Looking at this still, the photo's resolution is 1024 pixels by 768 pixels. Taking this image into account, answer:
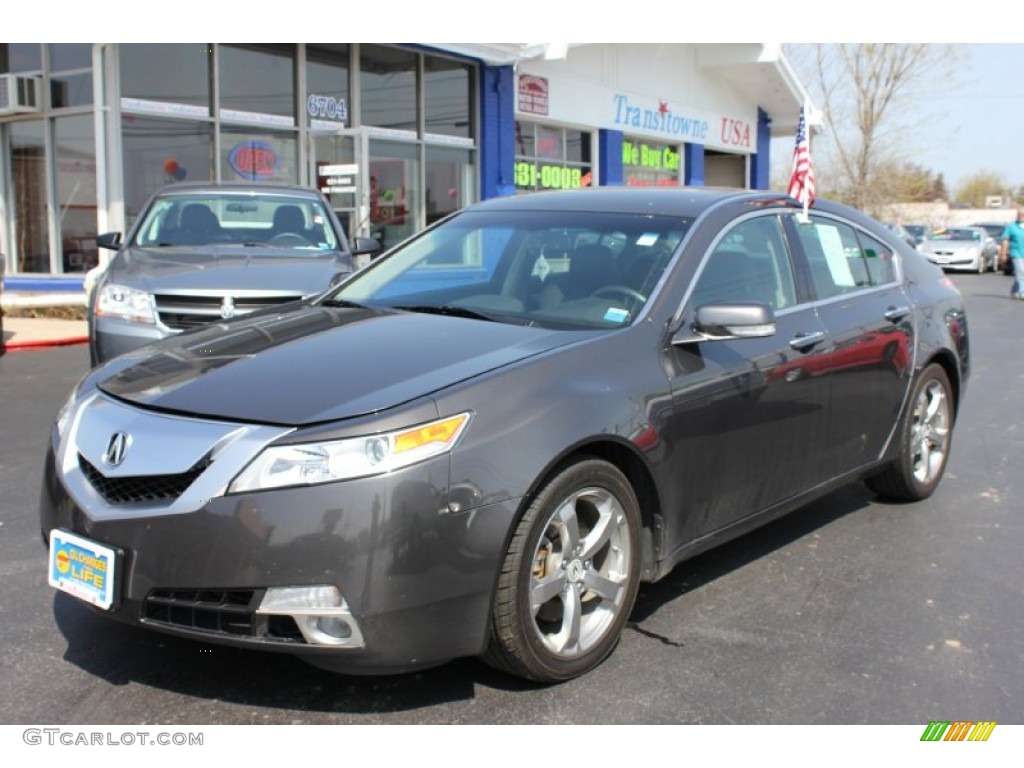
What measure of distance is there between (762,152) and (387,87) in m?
15.1

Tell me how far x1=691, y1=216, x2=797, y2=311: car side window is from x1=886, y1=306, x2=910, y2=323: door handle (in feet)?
2.61

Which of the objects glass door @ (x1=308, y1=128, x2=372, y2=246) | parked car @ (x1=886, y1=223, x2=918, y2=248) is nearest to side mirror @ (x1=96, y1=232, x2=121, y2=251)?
parked car @ (x1=886, y1=223, x2=918, y2=248)

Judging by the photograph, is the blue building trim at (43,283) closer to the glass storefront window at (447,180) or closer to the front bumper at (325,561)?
the glass storefront window at (447,180)

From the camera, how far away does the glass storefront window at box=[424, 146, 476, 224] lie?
18391 mm

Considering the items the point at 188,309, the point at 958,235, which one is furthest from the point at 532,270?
the point at 958,235

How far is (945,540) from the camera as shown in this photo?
5.04 meters

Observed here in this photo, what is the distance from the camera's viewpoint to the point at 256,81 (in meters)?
15.3

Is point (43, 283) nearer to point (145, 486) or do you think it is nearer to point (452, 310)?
point (452, 310)

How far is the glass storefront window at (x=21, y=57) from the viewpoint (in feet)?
48.8

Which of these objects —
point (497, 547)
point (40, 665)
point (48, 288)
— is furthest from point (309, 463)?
point (48, 288)

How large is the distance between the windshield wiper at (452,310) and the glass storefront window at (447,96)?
14526mm

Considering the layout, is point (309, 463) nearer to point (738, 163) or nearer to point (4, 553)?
point (4, 553)

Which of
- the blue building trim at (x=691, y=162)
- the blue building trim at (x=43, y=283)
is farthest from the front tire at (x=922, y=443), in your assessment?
the blue building trim at (x=691, y=162)

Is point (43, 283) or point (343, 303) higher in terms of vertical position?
point (343, 303)
